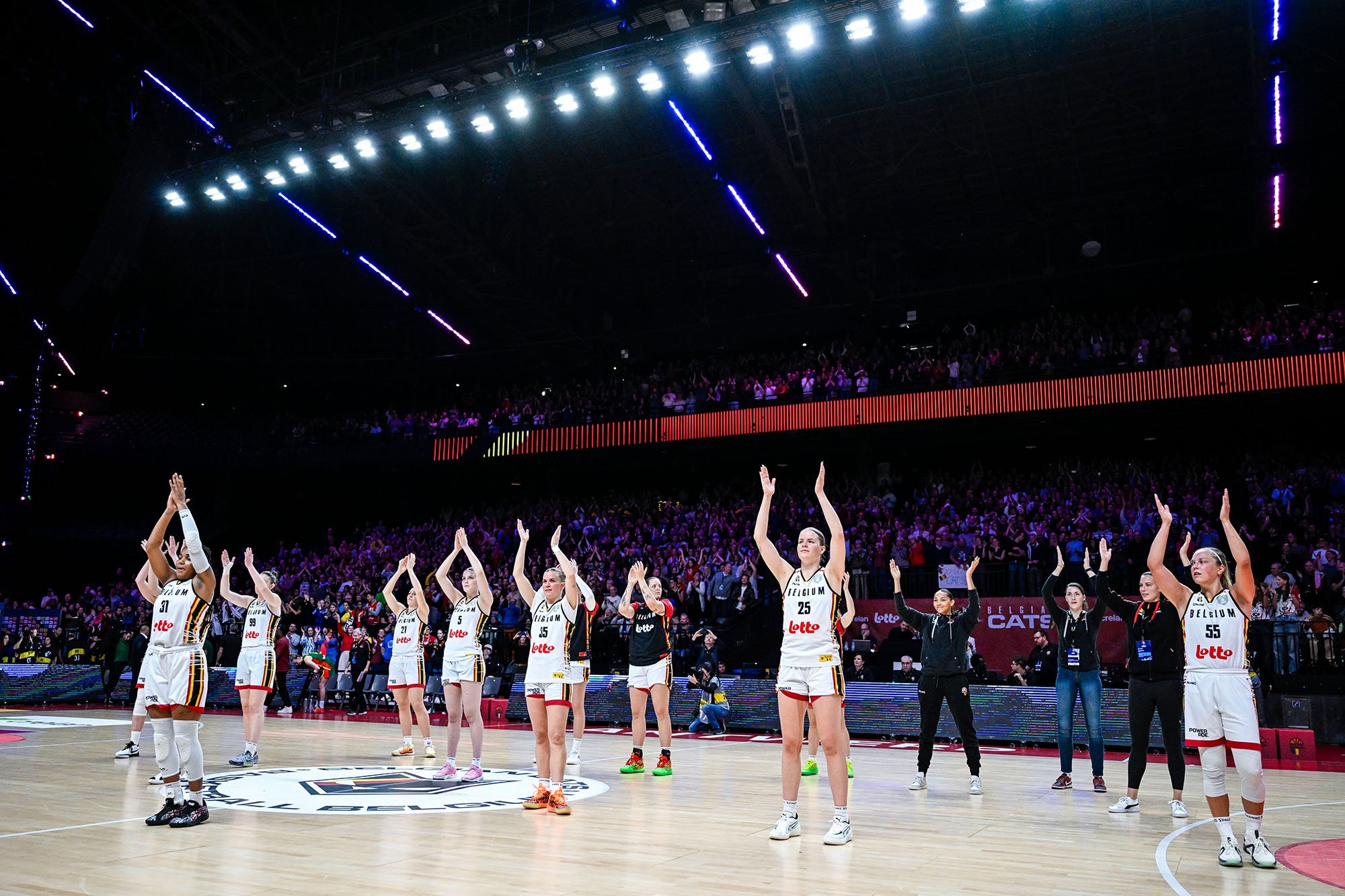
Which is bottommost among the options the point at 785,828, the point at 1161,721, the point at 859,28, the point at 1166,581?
the point at 785,828

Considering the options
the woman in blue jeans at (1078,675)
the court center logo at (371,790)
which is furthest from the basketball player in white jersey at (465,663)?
the woman in blue jeans at (1078,675)

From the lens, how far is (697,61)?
58.4ft

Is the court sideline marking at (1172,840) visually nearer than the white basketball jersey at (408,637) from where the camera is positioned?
Yes

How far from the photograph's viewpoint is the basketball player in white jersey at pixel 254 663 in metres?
10.8

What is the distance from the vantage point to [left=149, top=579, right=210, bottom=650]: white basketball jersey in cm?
748

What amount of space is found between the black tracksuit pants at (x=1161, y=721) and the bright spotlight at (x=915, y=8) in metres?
11.9

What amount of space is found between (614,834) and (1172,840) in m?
3.93

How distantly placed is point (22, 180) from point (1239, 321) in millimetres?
33383

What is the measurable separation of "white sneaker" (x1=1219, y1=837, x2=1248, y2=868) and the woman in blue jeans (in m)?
3.05

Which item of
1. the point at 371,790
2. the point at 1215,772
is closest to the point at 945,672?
the point at 1215,772

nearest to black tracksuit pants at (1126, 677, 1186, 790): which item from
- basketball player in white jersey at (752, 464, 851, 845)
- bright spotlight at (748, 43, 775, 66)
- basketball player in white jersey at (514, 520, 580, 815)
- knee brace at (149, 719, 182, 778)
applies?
basketball player in white jersey at (752, 464, 851, 845)

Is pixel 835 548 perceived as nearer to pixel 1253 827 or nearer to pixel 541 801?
pixel 1253 827

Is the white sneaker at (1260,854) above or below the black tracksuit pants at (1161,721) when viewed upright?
below

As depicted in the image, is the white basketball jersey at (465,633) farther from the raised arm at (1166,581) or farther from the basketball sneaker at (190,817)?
the raised arm at (1166,581)
